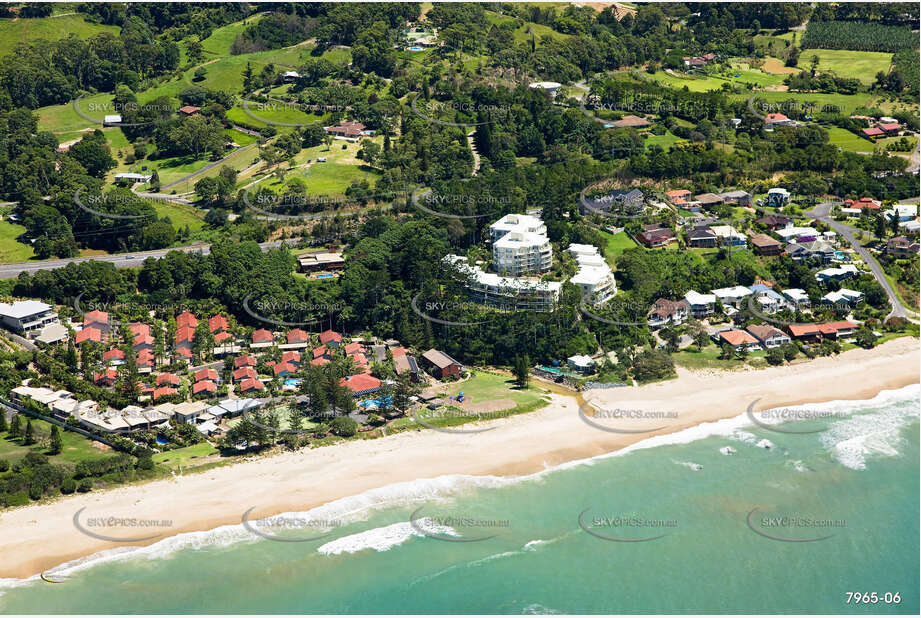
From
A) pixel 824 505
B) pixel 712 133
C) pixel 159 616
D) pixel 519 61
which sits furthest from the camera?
pixel 519 61

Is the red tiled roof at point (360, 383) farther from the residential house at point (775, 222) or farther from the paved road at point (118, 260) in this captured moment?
the residential house at point (775, 222)

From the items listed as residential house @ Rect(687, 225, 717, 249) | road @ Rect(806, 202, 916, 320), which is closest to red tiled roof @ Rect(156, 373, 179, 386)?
residential house @ Rect(687, 225, 717, 249)

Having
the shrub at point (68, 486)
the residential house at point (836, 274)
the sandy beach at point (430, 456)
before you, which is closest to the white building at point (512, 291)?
the sandy beach at point (430, 456)

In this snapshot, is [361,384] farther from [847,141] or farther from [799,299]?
[847,141]

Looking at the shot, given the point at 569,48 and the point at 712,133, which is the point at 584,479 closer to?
the point at 712,133

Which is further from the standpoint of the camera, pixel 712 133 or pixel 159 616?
pixel 712 133

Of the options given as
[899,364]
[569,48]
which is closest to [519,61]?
[569,48]

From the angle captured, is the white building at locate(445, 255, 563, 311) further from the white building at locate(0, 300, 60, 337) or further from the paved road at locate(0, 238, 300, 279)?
the white building at locate(0, 300, 60, 337)
